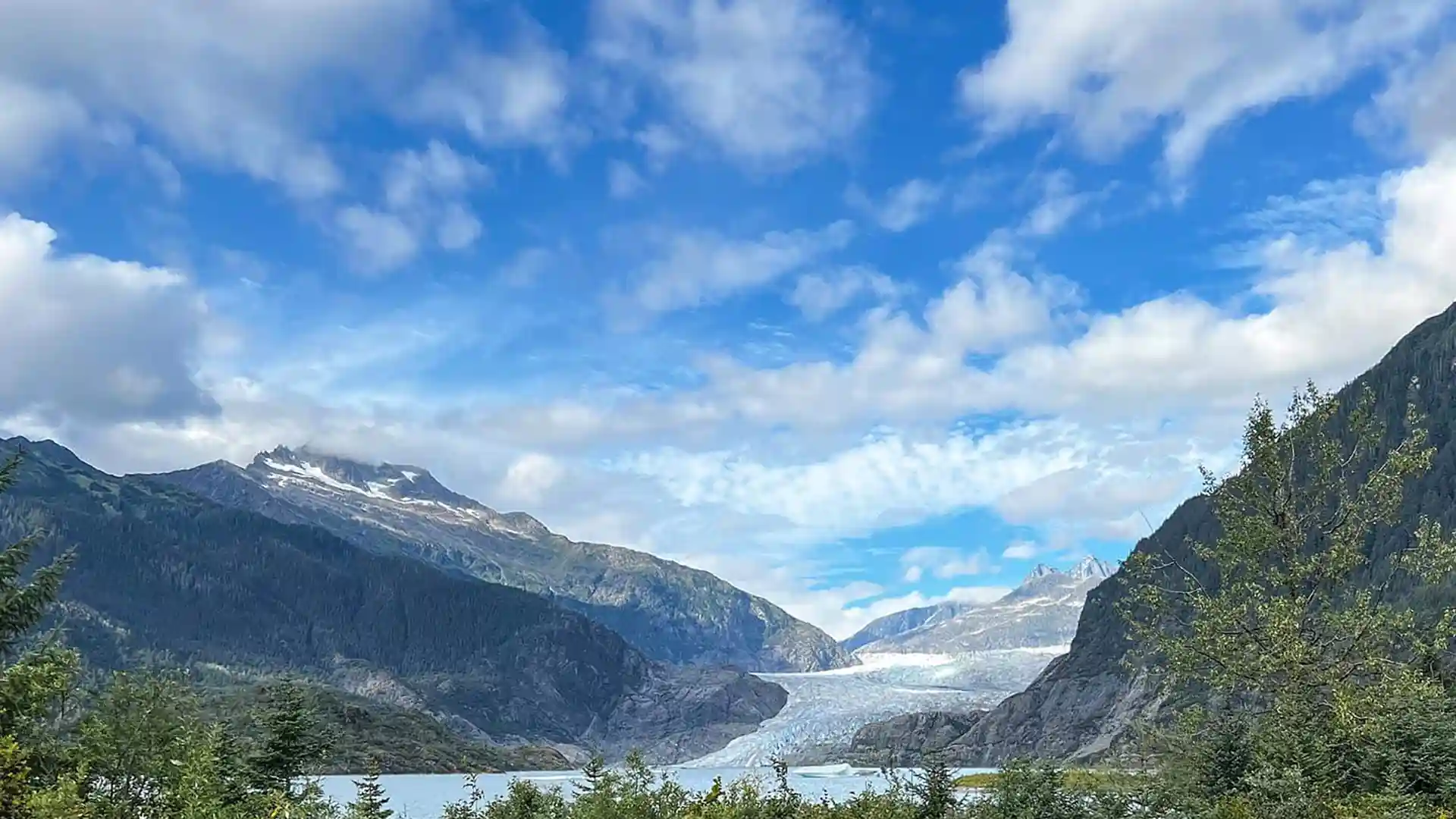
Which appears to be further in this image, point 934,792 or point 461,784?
point 461,784

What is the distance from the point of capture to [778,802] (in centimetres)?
1970

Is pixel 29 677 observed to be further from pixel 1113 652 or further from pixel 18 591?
pixel 1113 652

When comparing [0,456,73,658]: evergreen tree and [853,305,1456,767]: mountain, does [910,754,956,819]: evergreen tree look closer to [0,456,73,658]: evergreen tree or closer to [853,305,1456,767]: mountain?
[0,456,73,658]: evergreen tree

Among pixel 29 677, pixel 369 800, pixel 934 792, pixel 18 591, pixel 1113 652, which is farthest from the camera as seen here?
pixel 1113 652

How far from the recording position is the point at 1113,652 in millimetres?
164375

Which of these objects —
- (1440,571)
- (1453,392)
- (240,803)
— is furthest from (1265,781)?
(1453,392)

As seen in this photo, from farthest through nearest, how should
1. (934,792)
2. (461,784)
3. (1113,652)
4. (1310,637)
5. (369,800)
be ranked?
(1113,652) < (461,784) < (1310,637) < (934,792) < (369,800)

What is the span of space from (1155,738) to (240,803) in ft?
63.3

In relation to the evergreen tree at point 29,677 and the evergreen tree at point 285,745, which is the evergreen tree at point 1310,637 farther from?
the evergreen tree at point 29,677

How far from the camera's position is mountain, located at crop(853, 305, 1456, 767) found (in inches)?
5089

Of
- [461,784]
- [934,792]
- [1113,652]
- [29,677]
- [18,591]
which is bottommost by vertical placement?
[461,784]

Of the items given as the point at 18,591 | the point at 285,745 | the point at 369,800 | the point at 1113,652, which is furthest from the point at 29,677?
the point at 1113,652

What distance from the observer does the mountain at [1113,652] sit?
129250 millimetres

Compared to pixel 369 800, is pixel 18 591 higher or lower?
higher
